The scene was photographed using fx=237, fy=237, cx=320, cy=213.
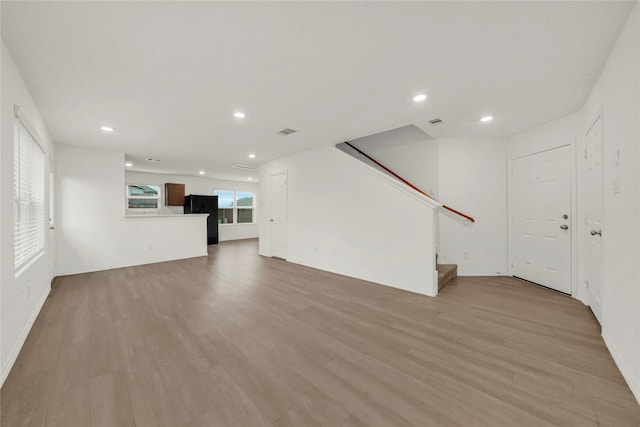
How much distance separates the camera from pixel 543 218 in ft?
11.8

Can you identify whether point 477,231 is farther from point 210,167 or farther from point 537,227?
point 210,167

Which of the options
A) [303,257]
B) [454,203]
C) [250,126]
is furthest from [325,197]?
[454,203]

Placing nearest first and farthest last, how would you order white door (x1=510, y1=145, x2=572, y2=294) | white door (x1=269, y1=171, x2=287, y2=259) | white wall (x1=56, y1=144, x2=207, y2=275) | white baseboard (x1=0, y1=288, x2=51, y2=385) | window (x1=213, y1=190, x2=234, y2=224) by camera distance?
white baseboard (x1=0, y1=288, x2=51, y2=385) < white door (x1=510, y1=145, x2=572, y2=294) < white wall (x1=56, y1=144, x2=207, y2=275) < white door (x1=269, y1=171, x2=287, y2=259) < window (x1=213, y1=190, x2=234, y2=224)

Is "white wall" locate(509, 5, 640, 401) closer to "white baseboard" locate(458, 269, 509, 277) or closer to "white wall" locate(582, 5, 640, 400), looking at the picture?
"white wall" locate(582, 5, 640, 400)

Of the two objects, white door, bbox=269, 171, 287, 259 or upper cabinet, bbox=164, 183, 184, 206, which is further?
upper cabinet, bbox=164, 183, 184, 206

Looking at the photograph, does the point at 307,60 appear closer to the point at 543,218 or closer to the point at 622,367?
the point at 622,367

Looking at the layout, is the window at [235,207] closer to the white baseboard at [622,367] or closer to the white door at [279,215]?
the white door at [279,215]

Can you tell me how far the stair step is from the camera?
3.57 meters

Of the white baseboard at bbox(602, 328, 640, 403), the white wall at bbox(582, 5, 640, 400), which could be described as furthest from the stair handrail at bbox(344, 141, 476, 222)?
the white baseboard at bbox(602, 328, 640, 403)

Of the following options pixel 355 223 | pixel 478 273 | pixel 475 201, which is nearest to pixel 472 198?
pixel 475 201

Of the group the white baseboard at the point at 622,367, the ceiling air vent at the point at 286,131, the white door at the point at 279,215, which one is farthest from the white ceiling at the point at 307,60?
the white baseboard at the point at 622,367

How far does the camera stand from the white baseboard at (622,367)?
1481 millimetres

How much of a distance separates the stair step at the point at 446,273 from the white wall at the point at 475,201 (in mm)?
218

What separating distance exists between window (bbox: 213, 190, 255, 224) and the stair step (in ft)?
25.8
